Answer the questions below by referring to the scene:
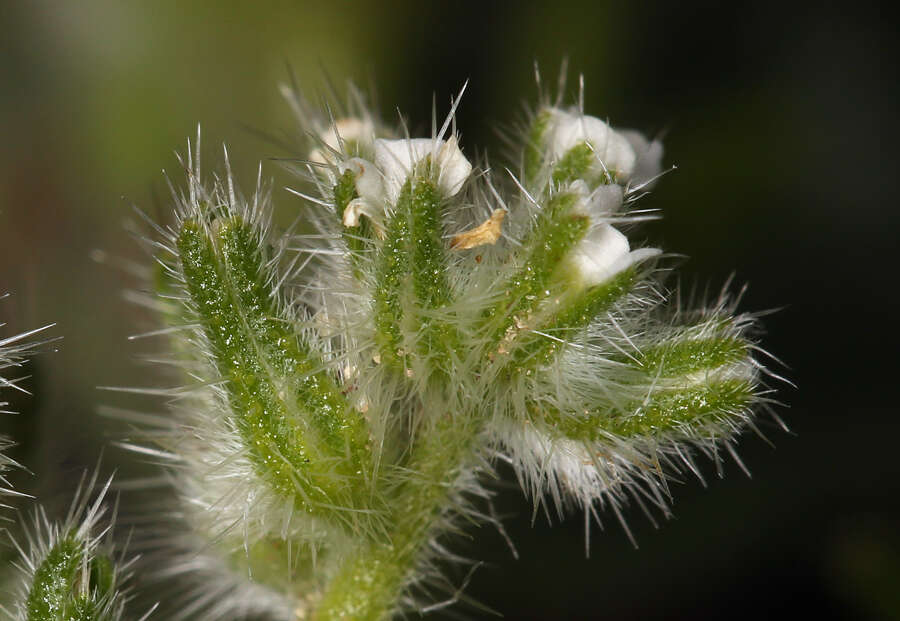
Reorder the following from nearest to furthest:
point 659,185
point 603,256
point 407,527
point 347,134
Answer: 1. point 603,256
2. point 407,527
3. point 347,134
4. point 659,185

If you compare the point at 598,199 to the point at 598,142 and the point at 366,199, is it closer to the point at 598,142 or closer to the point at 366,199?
the point at 598,142

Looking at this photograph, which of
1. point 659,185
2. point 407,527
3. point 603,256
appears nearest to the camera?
point 603,256

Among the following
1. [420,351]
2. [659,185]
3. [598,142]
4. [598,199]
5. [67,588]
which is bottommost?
[67,588]

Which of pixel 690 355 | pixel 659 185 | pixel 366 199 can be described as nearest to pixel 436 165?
pixel 366 199

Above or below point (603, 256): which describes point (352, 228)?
above

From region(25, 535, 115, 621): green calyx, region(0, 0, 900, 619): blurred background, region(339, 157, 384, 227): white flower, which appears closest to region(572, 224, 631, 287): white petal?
region(339, 157, 384, 227): white flower

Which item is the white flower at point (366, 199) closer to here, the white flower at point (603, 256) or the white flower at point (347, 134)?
the white flower at point (347, 134)
